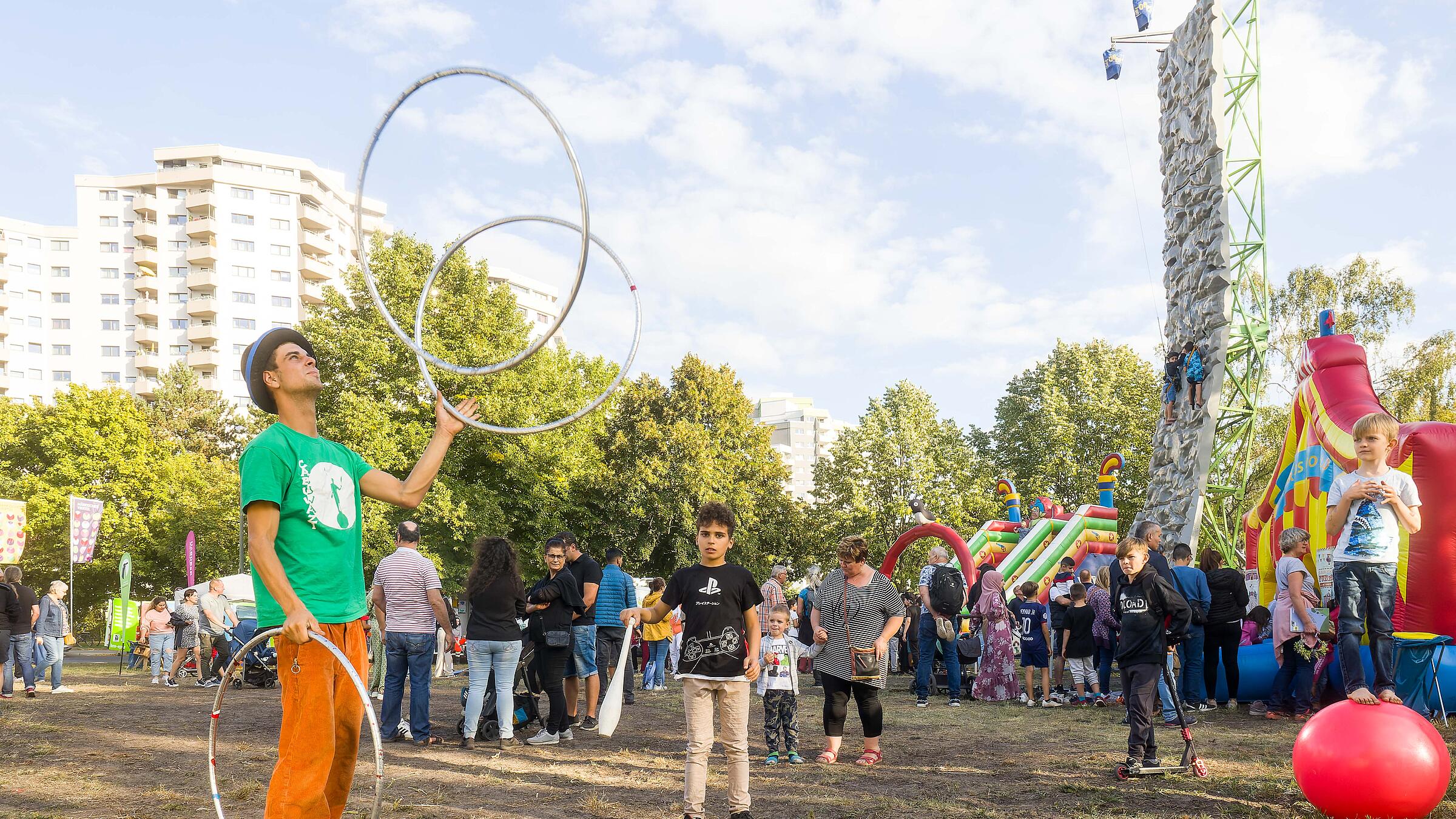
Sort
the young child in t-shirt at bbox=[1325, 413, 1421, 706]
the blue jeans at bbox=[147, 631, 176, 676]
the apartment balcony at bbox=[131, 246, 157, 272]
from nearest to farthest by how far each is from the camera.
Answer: the young child in t-shirt at bbox=[1325, 413, 1421, 706], the blue jeans at bbox=[147, 631, 176, 676], the apartment balcony at bbox=[131, 246, 157, 272]

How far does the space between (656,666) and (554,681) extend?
8.21 metres

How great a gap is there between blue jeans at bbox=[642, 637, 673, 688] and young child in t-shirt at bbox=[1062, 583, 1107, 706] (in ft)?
23.2

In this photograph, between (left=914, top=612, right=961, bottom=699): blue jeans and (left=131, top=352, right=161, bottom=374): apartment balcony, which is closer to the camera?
(left=914, top=612, right=961, bottom=699): blue jeans

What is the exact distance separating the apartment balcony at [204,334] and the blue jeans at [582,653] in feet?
268

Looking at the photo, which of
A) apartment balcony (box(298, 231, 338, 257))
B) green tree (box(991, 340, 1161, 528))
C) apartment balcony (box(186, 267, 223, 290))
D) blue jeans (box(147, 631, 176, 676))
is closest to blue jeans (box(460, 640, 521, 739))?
blue jeans (box(147, 631, 176, 676))

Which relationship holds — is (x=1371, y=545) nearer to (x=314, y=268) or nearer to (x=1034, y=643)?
(x=1034, y=643)

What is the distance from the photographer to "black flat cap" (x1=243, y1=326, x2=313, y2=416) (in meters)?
4.06

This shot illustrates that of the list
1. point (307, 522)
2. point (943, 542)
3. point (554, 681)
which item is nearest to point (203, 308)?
point (943, 542)

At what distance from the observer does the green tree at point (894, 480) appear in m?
47.7

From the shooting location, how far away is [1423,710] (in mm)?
8922

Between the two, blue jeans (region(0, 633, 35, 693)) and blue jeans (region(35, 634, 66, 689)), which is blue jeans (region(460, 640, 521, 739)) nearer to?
blue jeans (region(0, 633, 35, 693))

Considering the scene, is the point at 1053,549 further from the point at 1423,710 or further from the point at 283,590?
the point at 283,590

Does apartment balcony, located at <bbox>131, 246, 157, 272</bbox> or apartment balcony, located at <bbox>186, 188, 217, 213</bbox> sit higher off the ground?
apartment balcony, located at <bbox>186, 188, 217, 213</bbox>

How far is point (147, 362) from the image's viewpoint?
82.6 metres
